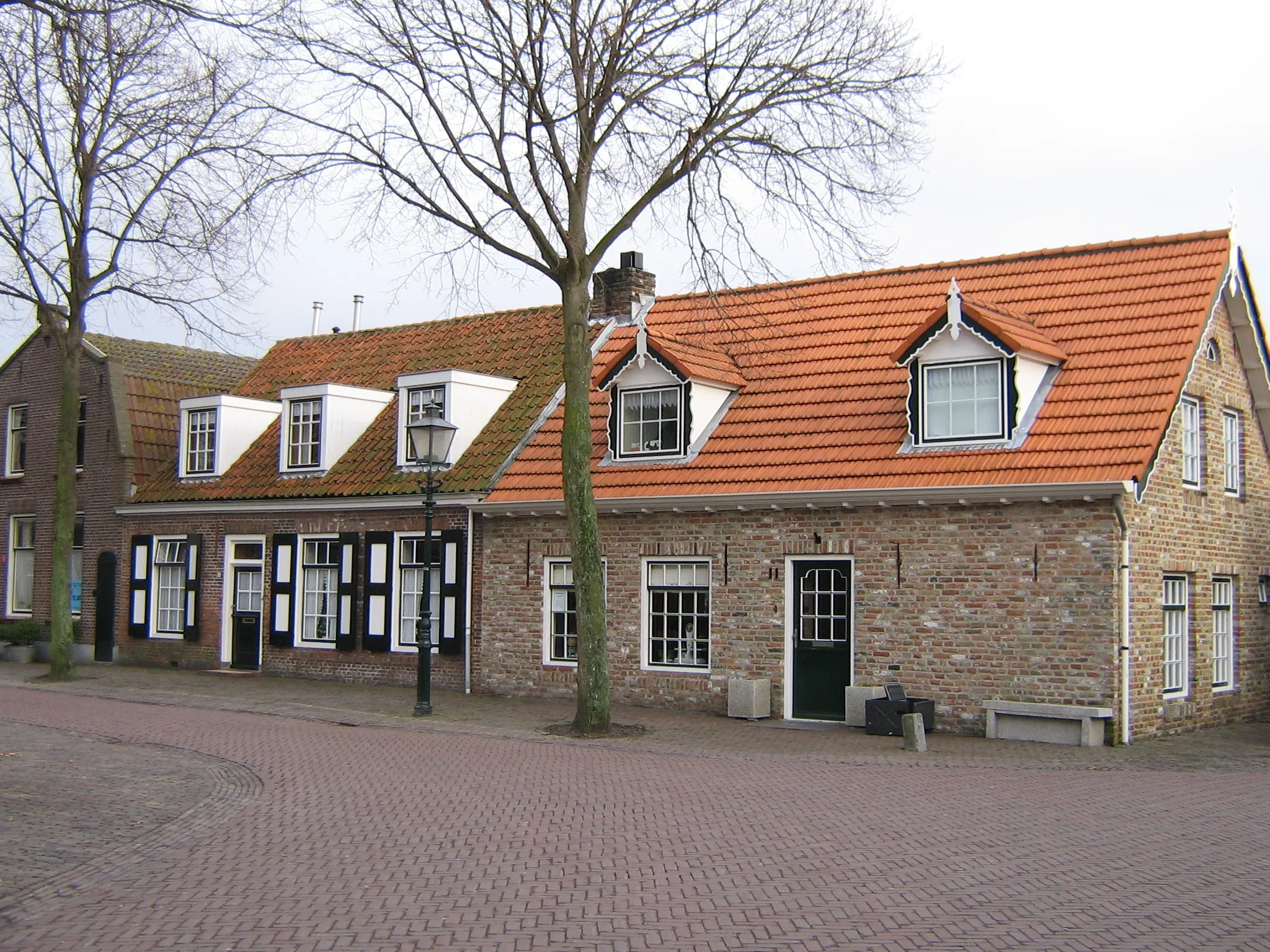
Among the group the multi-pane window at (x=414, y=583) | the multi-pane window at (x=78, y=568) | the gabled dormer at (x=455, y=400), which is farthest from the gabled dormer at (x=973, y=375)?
the multi-pane window at (x=78, y=568)

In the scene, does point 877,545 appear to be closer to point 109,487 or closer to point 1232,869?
point 1232,869

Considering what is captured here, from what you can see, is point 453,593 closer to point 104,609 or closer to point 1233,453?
point 104,609

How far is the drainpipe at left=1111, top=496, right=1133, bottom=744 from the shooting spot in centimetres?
1505

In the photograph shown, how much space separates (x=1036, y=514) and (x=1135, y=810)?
503 centimetres

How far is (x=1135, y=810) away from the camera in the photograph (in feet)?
36.4

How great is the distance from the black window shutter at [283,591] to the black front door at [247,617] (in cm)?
67

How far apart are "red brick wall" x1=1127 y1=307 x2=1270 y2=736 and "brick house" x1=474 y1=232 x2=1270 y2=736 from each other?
0.05 m

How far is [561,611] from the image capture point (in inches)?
770

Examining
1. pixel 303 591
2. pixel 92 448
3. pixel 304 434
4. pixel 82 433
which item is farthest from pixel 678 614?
pixel 82 433

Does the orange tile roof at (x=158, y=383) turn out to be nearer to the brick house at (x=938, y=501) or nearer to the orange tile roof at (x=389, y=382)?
the orange tile roof at (x=389, y=382)

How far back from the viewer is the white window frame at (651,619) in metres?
18.0

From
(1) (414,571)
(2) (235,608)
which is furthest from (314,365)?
(1) (414,571)

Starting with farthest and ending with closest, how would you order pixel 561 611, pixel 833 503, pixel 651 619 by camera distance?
pixel 561 611, pixel 651 619, pixel 833 503

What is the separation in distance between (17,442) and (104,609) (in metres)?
5.51
